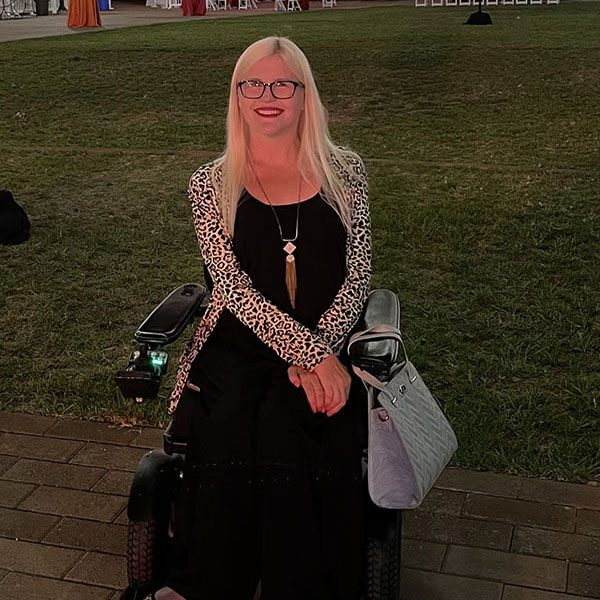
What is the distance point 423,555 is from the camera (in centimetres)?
307

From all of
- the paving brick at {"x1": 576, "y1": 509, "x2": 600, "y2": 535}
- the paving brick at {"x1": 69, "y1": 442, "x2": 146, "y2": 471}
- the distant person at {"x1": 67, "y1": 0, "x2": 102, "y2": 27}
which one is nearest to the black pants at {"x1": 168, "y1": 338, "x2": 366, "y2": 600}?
the paving brick at {"x1": 576, "y1": 509, "x2": 600, "y2": 535}

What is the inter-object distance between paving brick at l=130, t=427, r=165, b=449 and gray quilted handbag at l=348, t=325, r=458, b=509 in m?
1.37

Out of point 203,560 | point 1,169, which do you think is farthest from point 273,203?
point 1,169

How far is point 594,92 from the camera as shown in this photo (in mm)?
10664

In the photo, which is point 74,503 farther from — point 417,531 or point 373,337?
point 373,337

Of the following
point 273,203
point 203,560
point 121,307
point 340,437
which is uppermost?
point 273,203

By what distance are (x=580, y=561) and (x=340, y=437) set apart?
956 millimetres

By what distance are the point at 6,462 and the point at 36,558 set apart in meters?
0.67

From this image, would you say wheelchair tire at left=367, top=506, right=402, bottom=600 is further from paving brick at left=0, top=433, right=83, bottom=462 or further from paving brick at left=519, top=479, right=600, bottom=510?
paving brick at left=0, top=433, right=83, bottom=462

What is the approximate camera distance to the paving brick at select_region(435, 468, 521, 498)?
11.3ft

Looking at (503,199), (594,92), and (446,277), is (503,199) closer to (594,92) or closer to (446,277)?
(446,277)

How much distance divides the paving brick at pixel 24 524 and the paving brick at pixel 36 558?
1.4 inches

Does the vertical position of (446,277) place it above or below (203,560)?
below

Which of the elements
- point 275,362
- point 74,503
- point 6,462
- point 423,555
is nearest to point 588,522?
point 423,555
